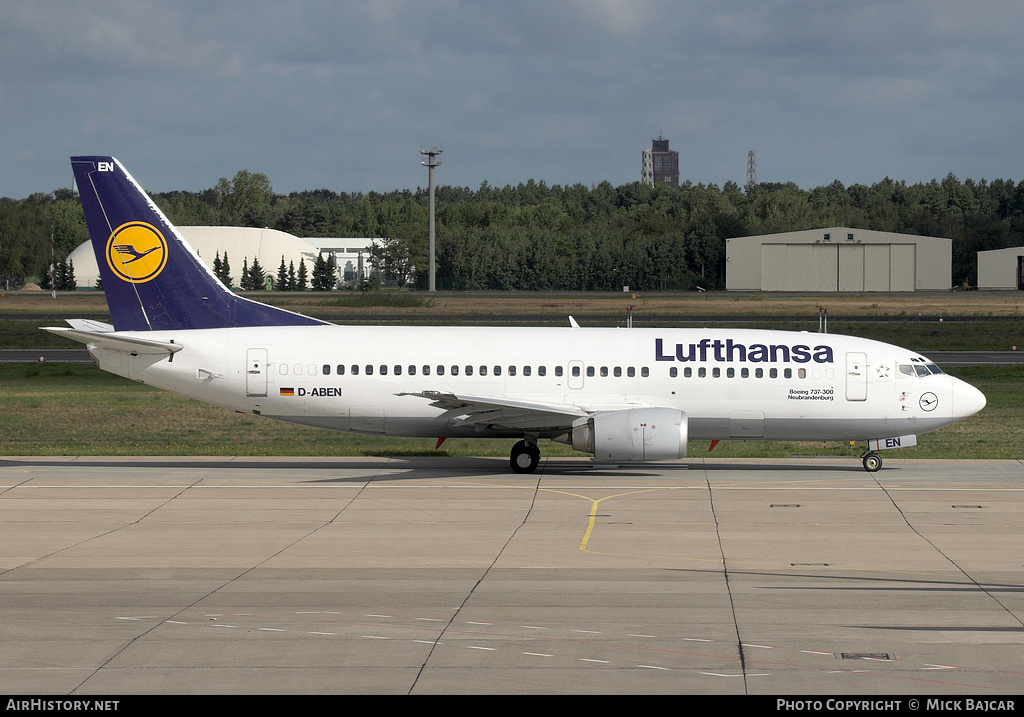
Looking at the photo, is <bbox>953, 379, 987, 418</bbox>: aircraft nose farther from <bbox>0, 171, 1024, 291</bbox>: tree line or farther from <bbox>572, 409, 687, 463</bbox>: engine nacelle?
<bbox>0, 171, 1024, 291</bbox>: tree line

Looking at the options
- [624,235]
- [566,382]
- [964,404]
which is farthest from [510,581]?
[624,235]

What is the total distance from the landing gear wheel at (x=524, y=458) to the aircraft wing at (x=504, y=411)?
814 millimetres

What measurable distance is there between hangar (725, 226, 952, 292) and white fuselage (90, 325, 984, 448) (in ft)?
330

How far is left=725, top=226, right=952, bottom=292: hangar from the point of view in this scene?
128 metres

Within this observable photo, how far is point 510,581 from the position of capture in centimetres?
1838

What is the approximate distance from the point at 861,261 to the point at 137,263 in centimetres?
11021

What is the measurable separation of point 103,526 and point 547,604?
37.3 feet

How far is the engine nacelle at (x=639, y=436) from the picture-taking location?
1133 inches

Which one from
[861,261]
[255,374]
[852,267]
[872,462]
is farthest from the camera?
[861,261]

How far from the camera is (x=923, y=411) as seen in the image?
31.1 meters

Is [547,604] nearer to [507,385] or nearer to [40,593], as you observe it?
[40,593]

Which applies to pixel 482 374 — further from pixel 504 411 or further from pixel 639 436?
pixel 639 436

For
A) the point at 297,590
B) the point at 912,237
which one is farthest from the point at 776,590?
the point at 912,237

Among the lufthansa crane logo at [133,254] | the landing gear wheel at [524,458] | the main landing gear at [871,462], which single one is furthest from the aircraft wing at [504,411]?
the lufthansa crane logo at [133,254]
